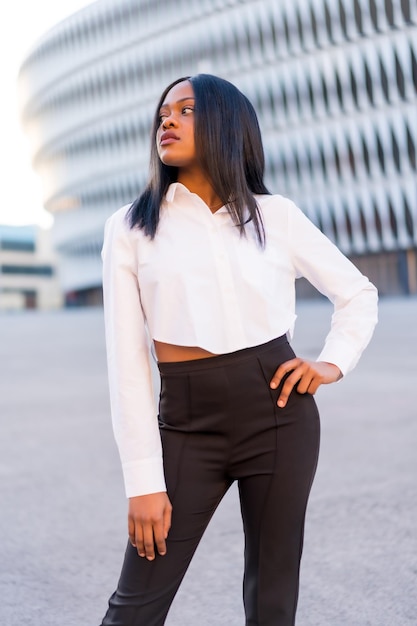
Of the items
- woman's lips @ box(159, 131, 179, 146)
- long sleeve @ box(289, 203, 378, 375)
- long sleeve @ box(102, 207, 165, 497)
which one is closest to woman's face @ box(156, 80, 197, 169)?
woman's lips @ box(159, 131, 179, 146)

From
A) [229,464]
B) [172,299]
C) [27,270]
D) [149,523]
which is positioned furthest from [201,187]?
[27,270]

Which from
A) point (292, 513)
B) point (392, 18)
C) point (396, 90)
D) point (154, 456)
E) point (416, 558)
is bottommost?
point (416, 558)

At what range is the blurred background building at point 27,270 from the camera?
110 m

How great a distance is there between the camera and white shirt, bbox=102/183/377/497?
247 centimetres

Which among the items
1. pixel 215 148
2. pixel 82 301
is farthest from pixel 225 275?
pixel 82 301

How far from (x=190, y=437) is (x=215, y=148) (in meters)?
0.80

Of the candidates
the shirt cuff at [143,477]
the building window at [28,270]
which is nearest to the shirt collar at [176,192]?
the shirt cuff at [143,477]

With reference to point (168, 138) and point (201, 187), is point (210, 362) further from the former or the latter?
point (168, 138)

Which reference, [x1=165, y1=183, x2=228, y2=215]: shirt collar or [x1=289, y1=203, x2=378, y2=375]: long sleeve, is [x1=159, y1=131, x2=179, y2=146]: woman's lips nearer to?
[x1=165, y1=183, x2=228, y2=215]: shirt collar

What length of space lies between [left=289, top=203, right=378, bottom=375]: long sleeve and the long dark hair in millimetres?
153

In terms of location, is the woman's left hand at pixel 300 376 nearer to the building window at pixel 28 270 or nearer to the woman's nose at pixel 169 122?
the woman's nose at pixel 169 122

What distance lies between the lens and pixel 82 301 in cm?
8288

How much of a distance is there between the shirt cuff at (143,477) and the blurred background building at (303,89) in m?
52.6

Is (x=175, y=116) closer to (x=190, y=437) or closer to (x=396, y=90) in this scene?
(x=190, y=437)
